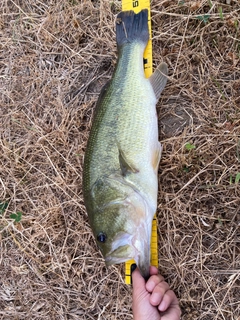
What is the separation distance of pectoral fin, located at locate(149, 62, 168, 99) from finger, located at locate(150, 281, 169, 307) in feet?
5.22

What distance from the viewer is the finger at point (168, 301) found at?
2.85 meters

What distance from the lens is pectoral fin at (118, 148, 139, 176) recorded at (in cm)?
278

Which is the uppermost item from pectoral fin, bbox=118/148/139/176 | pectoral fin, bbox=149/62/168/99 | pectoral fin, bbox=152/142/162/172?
pectoral fin, bbox=149/62/168/99

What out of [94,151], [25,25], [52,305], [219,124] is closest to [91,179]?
[94,151]

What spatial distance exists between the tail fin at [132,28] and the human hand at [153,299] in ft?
6.54

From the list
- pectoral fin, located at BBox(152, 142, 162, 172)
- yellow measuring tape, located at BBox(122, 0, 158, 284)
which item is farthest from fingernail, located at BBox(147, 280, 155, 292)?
pectoral fin, located at BBox(152, 142, 162, 172)

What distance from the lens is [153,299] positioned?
9.35 ft

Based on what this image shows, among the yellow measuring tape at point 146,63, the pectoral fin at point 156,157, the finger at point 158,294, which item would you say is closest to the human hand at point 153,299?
the finger at point 158,294

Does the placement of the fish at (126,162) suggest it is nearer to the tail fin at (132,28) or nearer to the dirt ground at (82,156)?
the tail fin at (132,28)

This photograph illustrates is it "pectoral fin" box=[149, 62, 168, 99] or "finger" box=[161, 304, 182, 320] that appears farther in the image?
"pectoral fin" box=[149, 62, 168, 99]

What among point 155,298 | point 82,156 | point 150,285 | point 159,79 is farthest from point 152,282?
point 159,79

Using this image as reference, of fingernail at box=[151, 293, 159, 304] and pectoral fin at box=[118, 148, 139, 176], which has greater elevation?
pectoral fin at box=[118, 148, 139, 176]

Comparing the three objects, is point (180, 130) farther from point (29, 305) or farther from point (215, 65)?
→ point (29, 305)

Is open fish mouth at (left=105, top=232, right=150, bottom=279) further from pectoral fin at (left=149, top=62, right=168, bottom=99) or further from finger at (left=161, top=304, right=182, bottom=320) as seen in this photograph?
pectoral fin at (left=149, top=62, right=168, bottom=99)
